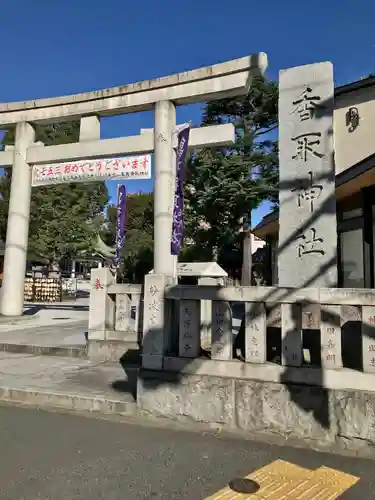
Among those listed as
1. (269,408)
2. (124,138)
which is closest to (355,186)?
(124,138)

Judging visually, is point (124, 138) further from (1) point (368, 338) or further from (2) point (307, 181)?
(1) point (368, 338)

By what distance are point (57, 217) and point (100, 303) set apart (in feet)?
80.2

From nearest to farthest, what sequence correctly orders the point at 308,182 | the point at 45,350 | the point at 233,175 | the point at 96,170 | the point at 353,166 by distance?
the point at 308,182 < the point at 353,166 < the point at 45,350 < the point at 96,170 < the point at 233,175

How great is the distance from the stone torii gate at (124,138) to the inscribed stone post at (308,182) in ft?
15.7

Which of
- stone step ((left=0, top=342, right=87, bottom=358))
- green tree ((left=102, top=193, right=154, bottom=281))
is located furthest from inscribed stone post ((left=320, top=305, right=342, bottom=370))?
green tree ((left=102, top=193, right=154, bottom=281))

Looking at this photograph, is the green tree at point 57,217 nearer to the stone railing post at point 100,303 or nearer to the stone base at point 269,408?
the stone railing post at point 100,303

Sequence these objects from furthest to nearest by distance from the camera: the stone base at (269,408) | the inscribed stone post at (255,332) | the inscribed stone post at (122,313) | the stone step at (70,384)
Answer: the inscribed stone post at (122,313), the stone step at (70,384), the inscribed stone post at (255,332), the stone base at (269,408)

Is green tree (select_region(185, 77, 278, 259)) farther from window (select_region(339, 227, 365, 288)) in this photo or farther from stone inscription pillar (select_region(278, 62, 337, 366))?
stone inscription pillar (select_region(278, 62, 337, 366))

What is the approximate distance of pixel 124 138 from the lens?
11812 millimetres

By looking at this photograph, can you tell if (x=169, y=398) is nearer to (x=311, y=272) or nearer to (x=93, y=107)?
(x=311, y=272)

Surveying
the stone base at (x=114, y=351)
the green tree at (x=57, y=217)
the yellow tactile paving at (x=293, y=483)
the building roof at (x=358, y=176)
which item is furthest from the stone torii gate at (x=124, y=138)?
the green tree at (x=57, y=217)

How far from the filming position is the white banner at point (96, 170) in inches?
459

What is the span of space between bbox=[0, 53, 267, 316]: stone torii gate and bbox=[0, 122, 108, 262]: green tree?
16.8 m

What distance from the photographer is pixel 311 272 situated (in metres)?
5.36
